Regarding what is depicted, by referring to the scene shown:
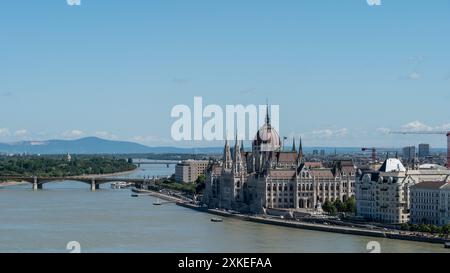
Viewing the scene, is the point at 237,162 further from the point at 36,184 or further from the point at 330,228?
the point at 36,184

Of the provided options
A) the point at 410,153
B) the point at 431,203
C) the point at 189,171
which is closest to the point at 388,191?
the point at 431,203

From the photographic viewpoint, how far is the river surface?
1426 centimetres

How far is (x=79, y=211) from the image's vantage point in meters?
22.7

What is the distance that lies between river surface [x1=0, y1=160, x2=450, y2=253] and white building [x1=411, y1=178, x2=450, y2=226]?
7.17 feet

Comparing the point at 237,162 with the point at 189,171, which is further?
the point at 189,171

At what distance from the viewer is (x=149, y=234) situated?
54.0 ft

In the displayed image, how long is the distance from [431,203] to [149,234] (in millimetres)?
5659

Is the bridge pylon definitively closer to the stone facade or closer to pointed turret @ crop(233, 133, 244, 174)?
pointed turret @ crop(233, 133, 244, 174)

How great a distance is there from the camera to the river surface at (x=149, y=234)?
14258mm

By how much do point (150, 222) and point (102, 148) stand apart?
321 feet
